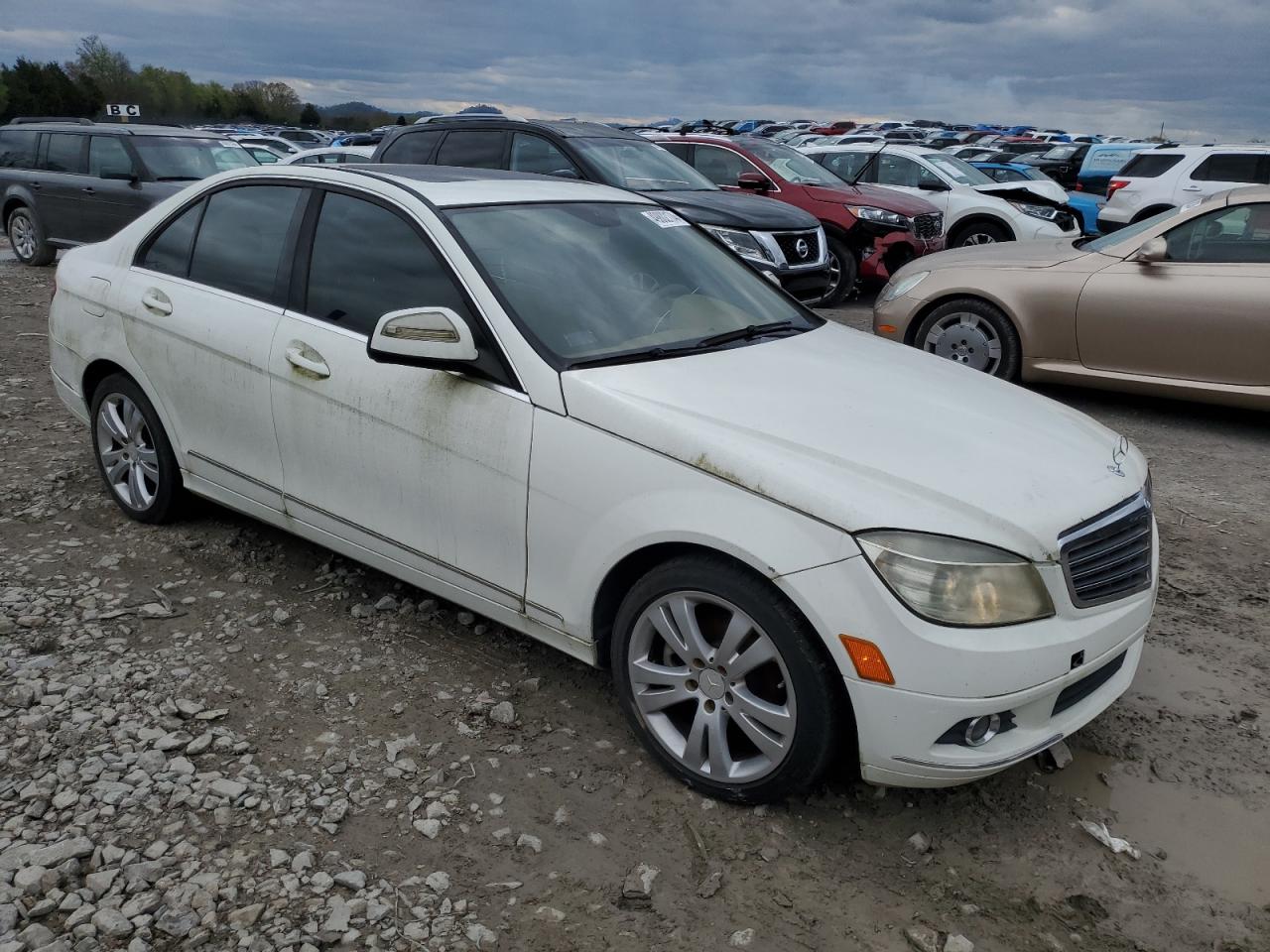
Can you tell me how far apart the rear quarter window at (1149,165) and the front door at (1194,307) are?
9874 mm

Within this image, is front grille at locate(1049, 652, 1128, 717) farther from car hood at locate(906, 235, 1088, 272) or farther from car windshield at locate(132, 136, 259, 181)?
car windshield at locate(132, 136, 259, 181)

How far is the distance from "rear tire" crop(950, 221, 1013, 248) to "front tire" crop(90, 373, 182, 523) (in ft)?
35.5

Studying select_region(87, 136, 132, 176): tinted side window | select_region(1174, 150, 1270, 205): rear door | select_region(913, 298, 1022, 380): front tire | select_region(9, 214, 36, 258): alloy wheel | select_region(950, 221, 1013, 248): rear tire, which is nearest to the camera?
select_region(913, 298, 1022, 380): front tire

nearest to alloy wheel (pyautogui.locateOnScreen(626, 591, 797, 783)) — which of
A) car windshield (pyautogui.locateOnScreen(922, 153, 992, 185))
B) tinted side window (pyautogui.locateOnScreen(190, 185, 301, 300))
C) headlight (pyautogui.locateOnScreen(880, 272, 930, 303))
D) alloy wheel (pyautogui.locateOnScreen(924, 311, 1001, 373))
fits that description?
tinted side window (pyautogui.locateOnScreen(190, 185, 301, 300))

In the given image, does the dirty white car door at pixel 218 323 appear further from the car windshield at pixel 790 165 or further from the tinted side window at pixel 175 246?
the car windshield at pixel 790 165

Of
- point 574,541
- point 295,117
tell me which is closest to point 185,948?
point 574,541

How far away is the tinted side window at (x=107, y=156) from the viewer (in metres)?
12.3

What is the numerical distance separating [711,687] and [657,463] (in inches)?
24.8

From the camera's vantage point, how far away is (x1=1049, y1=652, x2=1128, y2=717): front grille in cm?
282

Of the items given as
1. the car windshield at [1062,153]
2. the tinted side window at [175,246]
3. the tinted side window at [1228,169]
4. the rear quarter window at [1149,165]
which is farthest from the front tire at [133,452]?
the car windshield at [1062,153]

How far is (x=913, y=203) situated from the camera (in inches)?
472

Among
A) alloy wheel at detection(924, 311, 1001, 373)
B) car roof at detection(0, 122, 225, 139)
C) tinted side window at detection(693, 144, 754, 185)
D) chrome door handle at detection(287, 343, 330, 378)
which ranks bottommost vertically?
alloy wheel at detection(924, 311, 1001, 373)

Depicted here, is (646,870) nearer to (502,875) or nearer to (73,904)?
(502,875)

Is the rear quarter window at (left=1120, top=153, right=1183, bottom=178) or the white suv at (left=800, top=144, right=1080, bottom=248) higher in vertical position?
the rear quarter window at (left=1120, top=153, right=1183, bottom=178)
